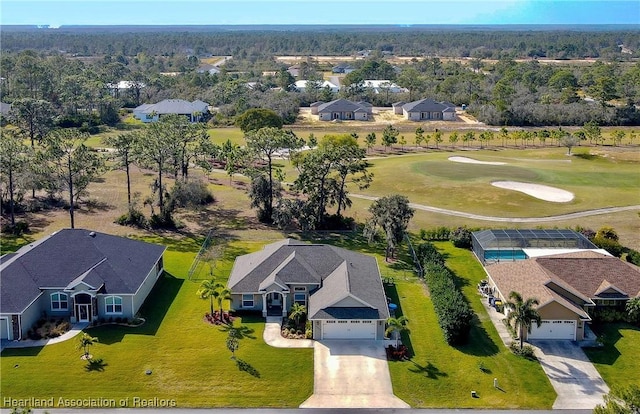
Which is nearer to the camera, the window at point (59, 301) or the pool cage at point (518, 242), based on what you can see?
the window at point (59, 301)

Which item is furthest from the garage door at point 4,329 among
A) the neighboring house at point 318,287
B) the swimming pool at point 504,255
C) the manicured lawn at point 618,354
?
the swimming pool at point 504,255

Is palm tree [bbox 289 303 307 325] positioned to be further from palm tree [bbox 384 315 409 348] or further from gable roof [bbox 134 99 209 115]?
gable roof [bbox 134 99 209 115]

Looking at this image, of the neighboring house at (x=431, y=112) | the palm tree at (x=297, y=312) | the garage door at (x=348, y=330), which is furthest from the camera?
the neighboring house at (x=431, y=112)

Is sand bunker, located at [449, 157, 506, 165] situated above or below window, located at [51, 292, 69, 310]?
above

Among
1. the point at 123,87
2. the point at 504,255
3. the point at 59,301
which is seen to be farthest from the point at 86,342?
the point at 123,87

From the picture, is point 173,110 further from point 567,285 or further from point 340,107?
point 567,285

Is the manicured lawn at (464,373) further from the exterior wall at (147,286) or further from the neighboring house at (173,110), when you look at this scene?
the neighboring house at (173,110)

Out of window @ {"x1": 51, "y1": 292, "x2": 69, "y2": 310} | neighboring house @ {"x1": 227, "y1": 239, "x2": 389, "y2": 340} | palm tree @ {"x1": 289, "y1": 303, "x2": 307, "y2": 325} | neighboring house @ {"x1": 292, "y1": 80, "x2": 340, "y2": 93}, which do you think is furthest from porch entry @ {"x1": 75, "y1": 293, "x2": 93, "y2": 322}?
neighboring house @ {"x1": 292, "y1": 80, "x2": 340, "y2": 93}
